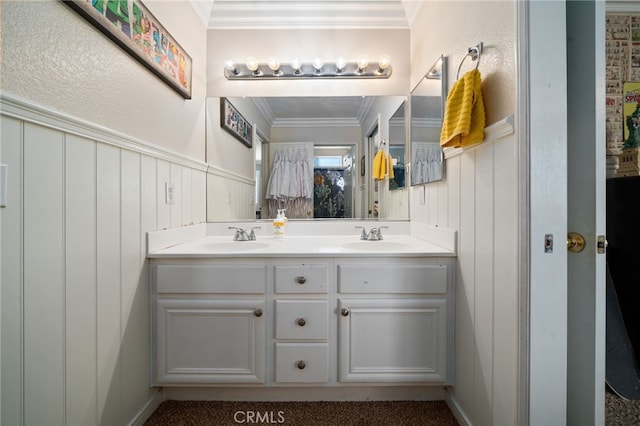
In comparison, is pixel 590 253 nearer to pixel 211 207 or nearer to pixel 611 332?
pixel 611 332

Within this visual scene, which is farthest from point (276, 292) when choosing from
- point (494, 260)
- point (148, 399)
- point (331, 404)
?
point (494, 260)

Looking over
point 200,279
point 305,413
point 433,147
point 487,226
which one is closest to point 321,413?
point 305,413

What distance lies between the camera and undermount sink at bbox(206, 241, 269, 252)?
168 cm

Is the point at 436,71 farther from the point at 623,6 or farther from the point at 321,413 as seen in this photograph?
the point at 321,413

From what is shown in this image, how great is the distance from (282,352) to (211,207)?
1.08 m

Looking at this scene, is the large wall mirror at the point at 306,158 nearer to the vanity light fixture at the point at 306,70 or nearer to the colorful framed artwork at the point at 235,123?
the colorful framed artwork at the point at 235,123

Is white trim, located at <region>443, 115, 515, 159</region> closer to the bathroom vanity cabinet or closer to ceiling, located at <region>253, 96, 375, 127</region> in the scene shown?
the bathroom vanity cabinet

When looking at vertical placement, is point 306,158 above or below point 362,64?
below

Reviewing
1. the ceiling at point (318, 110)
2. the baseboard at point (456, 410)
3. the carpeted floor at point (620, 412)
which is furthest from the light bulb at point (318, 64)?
the carpeted floor at point (620, 412)

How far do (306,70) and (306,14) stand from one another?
36cm

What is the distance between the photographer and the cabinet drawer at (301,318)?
4.44 feet

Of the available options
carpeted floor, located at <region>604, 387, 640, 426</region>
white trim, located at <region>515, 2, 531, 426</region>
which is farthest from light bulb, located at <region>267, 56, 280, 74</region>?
carpeted floor, located at <region>604, 387, 640, 426</region>

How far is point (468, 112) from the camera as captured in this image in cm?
106

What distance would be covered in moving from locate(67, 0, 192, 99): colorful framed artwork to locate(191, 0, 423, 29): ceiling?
512 millimetres
